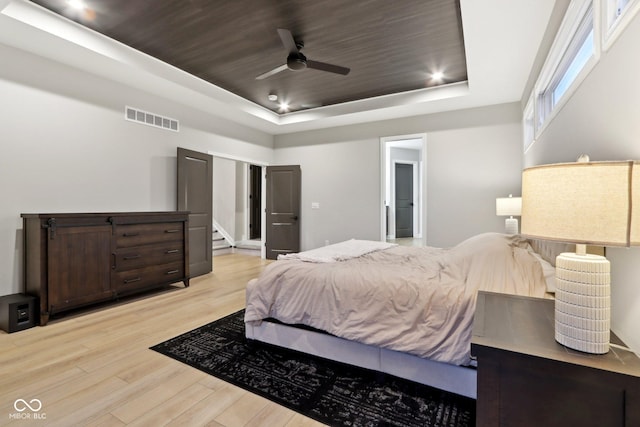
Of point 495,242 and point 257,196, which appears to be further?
point 257,196

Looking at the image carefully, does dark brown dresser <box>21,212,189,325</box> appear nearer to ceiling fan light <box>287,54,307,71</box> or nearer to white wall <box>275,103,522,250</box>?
ceiling fan light <box>287,54,307,71</box>

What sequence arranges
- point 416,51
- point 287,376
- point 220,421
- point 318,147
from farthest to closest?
point 318,147, point 416,51, point 287,376, point 220,421

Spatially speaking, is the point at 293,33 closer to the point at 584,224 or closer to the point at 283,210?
the point at 584,224

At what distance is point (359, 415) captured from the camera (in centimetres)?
161

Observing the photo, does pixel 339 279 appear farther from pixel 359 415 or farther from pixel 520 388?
pixel 520 388

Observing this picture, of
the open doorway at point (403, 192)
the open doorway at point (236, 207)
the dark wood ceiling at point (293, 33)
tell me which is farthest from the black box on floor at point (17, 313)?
the open doorway at point (403, 192)

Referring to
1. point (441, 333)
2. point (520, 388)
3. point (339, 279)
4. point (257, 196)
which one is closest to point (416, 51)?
point (339, 279)

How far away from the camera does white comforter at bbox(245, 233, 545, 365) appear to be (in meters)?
1.69

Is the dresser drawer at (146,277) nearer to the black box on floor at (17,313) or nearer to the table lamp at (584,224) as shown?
the black box on floor at (17,313)

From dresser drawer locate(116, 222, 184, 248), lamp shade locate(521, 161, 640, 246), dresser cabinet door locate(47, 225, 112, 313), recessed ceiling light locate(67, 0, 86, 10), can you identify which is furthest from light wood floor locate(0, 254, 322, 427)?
recessed ceiling light locate(67, 0, 86, 10)

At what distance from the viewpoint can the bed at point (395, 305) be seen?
5.54 feet

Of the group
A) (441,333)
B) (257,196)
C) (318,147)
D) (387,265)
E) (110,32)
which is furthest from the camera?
(257,196)

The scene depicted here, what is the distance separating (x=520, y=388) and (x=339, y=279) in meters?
1.28

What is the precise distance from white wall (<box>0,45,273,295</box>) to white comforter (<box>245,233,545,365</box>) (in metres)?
2.60
